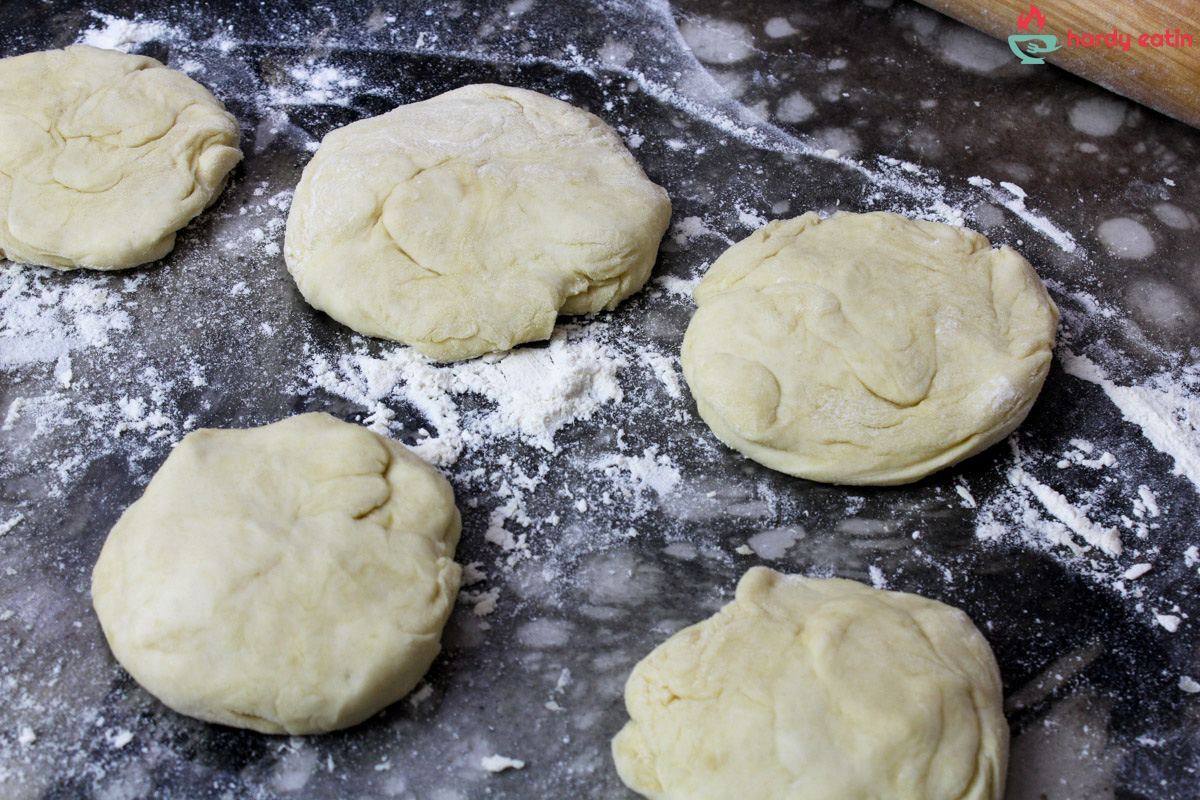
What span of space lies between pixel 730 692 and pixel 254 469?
3.27 feet

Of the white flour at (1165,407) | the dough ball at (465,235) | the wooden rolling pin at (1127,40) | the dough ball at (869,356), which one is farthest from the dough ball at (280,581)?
the wooden rolling pin at (1127,40)

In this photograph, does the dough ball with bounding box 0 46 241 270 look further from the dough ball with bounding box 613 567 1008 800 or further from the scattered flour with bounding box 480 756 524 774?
the dough ball with bounding box 613 567 1008 800

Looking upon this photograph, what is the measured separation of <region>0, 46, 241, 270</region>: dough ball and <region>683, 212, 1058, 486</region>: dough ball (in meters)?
1.34

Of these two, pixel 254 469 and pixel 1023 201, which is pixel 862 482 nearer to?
pixel 1023 201

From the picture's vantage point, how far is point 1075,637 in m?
1.82

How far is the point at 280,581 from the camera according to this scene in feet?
5.32

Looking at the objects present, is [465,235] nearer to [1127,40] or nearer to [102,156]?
[102,156]

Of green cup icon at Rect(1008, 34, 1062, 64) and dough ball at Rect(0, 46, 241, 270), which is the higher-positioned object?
green cup icon at Rect(1008, 34, 1062, 64)

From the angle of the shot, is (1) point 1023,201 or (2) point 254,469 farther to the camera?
(1) point 1023,201

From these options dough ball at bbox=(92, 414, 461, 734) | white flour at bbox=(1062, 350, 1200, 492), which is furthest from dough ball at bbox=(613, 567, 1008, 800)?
white flour at bbox=(1062, 350, 1200, 492)

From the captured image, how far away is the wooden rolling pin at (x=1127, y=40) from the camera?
2.34m

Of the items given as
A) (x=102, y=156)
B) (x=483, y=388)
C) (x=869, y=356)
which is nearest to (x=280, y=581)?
(x=483, y=388)

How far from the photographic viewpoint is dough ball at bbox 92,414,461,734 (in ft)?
5.16


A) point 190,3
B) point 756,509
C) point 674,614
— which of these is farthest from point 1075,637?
point 190,3
